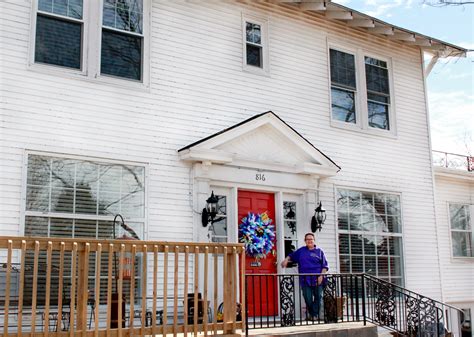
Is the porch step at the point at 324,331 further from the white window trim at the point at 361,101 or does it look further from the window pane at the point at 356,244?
the white window trim at the point at 361,101

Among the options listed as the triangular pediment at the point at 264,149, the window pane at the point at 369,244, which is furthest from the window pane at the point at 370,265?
the triangular pediment at the point at 264,149

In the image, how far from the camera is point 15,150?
8.57 m

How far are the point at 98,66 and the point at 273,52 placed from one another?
3.72m

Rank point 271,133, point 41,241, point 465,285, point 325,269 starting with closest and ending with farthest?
point 41,241 < point 325,269 < point 271,133 < point 465,285

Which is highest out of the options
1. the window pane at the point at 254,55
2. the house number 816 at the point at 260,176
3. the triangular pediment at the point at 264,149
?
the window pane at the point at 254,55

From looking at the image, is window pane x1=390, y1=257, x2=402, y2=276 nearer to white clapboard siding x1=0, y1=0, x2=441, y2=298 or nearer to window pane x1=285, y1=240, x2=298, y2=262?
white clapboard siding x1=0, y1=0, x2=441, y2=298

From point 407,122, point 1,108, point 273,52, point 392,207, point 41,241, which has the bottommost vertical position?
point 41,241

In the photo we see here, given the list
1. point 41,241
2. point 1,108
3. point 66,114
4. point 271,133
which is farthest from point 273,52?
point 41,241

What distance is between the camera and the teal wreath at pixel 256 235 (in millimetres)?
Answer: 10539

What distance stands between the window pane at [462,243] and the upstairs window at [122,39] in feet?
31.5

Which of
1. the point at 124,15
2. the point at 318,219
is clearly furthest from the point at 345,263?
the point at 124,15

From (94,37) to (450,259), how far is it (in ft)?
33.6

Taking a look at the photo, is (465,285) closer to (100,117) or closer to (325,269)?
(325,269)

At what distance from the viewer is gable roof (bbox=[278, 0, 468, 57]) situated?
1214 centimetres
